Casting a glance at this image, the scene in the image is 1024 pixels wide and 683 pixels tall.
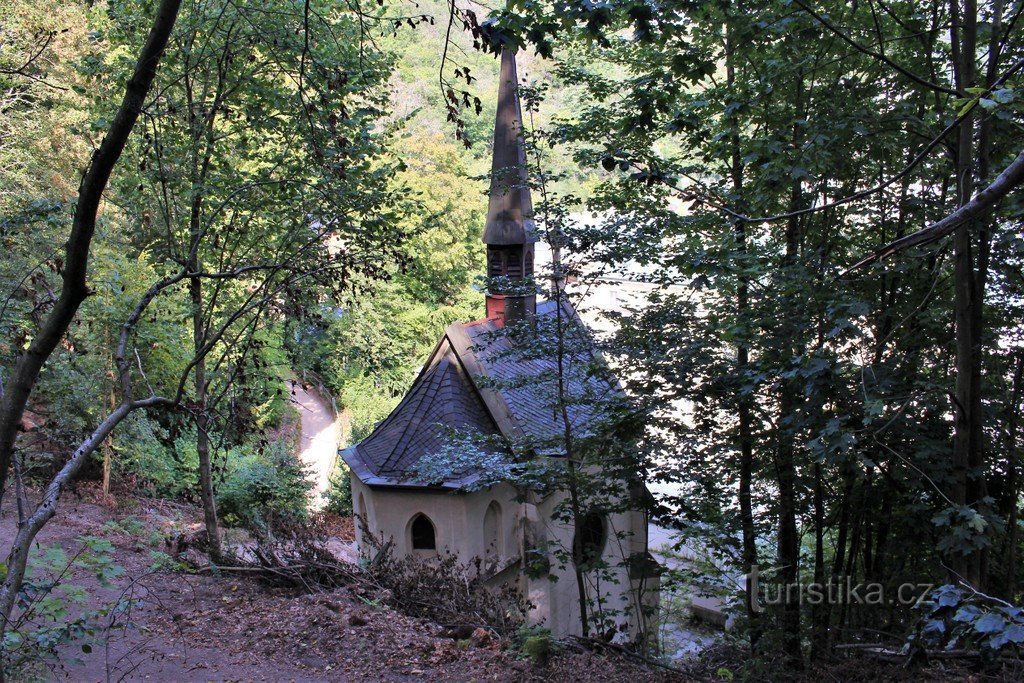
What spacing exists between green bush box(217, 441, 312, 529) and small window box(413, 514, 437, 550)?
14.4 feet

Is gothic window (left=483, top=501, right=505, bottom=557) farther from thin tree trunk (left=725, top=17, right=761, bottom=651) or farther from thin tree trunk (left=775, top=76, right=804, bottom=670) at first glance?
thin tree trunk (left=775, top=76, right=804, bottom=670)

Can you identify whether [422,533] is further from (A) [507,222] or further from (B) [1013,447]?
(B) [1013,447]

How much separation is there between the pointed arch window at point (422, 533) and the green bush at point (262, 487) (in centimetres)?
438

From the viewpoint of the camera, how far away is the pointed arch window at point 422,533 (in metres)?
13.4

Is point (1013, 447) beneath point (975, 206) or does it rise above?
beneath

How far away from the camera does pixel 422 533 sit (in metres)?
13.5

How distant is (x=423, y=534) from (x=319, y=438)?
15988mm

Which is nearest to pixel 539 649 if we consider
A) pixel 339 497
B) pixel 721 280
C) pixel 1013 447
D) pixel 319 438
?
pixel 721 280

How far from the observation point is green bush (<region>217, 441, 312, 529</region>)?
17.1m

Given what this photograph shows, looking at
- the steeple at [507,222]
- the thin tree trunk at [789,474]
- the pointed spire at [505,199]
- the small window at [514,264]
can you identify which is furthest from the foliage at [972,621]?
the small window at [514,264]

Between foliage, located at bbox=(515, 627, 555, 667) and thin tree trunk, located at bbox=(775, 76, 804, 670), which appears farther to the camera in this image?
thin tree trunk, located at bbox=(775, 76, 804, 670)

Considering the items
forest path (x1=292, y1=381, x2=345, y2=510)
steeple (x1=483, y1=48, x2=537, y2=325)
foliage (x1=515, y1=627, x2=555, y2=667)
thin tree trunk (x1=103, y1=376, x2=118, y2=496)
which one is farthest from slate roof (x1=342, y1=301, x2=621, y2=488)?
forest path (x1=292, y1=381, x2=345, y2=510)

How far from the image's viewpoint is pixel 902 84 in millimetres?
6977

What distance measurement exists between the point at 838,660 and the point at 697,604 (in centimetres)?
1396
